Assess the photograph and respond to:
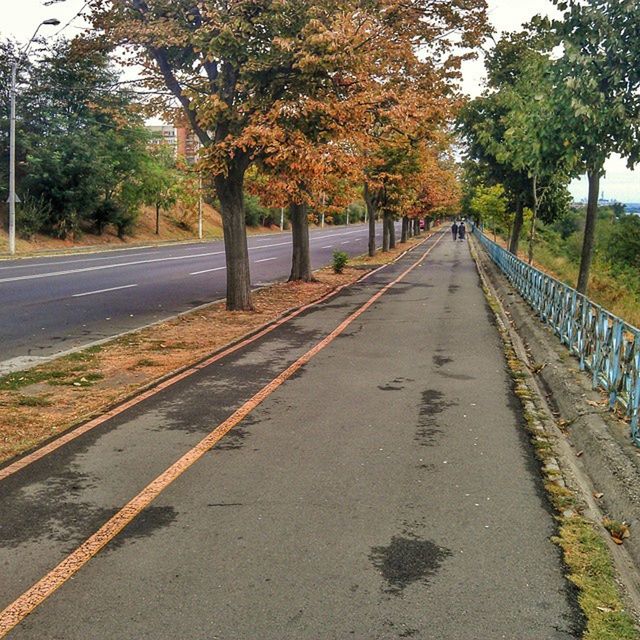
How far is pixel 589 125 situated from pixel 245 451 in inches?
290

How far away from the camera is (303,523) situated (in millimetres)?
5086

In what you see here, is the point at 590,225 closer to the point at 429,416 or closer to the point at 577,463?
the point at 429,416

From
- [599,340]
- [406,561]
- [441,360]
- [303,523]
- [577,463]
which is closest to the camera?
[406,561]

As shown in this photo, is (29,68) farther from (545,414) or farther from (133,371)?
(545,414)

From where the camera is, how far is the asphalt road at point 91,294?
1271 centimetres

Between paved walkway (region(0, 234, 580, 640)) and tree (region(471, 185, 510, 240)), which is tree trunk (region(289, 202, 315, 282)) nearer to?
paved walkway (region(0, 234, 580, 640))

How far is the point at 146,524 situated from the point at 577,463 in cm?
407

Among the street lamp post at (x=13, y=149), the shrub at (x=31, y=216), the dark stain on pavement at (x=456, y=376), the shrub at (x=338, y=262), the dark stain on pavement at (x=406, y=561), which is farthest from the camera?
the shrub at (x=31, y=216)

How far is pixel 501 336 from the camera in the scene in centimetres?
1397

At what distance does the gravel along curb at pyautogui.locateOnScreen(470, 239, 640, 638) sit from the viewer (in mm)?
4434

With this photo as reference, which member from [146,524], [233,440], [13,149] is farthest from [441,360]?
[13,149]

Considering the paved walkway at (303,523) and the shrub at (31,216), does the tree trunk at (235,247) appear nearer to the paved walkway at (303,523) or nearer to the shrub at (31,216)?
the paved walkway at (303,523)

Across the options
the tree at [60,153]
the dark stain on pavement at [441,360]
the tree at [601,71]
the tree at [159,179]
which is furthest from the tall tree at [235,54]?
the tree at [159,179]

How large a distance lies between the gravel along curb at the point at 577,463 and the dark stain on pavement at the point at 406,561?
0.86m
